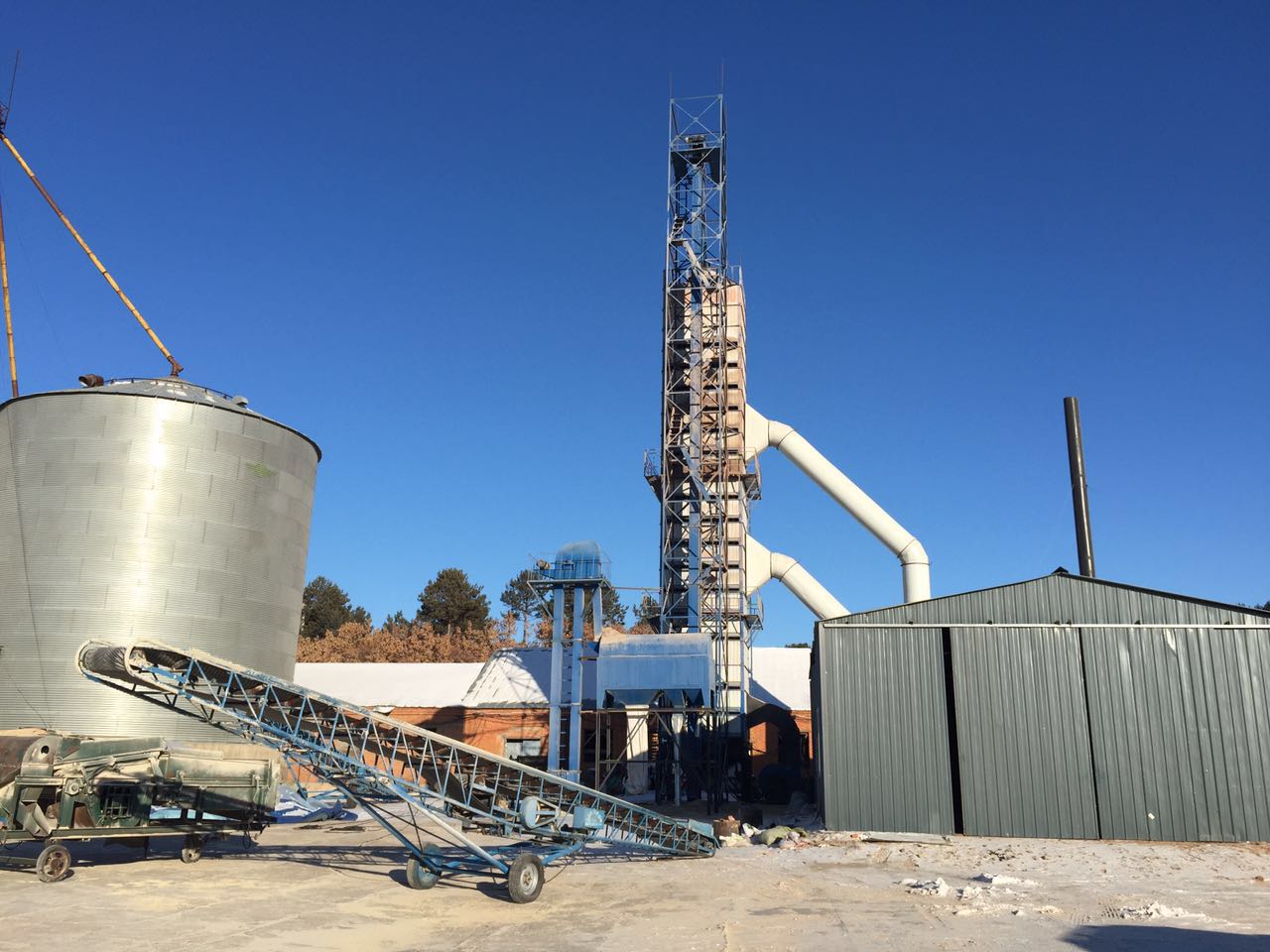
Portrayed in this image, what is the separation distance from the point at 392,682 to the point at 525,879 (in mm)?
33172

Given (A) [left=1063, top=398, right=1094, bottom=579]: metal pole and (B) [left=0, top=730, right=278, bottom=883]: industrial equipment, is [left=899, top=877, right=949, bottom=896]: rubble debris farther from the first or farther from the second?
(A) [left=1063, top=398, right=1094, bottom=579]: metal pole

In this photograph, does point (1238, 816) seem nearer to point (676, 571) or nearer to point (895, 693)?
point (895, 693)

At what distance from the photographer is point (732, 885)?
58.8ft

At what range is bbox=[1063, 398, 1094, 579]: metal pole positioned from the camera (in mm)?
38156

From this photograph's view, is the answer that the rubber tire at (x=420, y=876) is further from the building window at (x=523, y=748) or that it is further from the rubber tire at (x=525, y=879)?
the building window at (x=523, y=748)

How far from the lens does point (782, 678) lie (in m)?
49.4

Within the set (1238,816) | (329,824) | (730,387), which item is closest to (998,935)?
(1238,816)

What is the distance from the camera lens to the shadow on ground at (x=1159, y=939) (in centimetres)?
1269

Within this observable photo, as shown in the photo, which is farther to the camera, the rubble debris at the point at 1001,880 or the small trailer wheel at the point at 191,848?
the small trailer wheel at the point at 191,848

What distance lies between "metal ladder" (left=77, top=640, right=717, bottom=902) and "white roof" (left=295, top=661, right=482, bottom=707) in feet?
86.5

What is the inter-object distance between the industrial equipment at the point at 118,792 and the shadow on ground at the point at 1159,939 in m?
17.8

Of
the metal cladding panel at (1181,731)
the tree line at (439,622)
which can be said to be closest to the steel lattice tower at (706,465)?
the metal cladding panel at (1181,731)

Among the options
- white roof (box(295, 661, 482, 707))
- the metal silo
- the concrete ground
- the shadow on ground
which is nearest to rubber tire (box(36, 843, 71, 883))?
the concrete ground

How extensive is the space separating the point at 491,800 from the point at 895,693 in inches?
495
